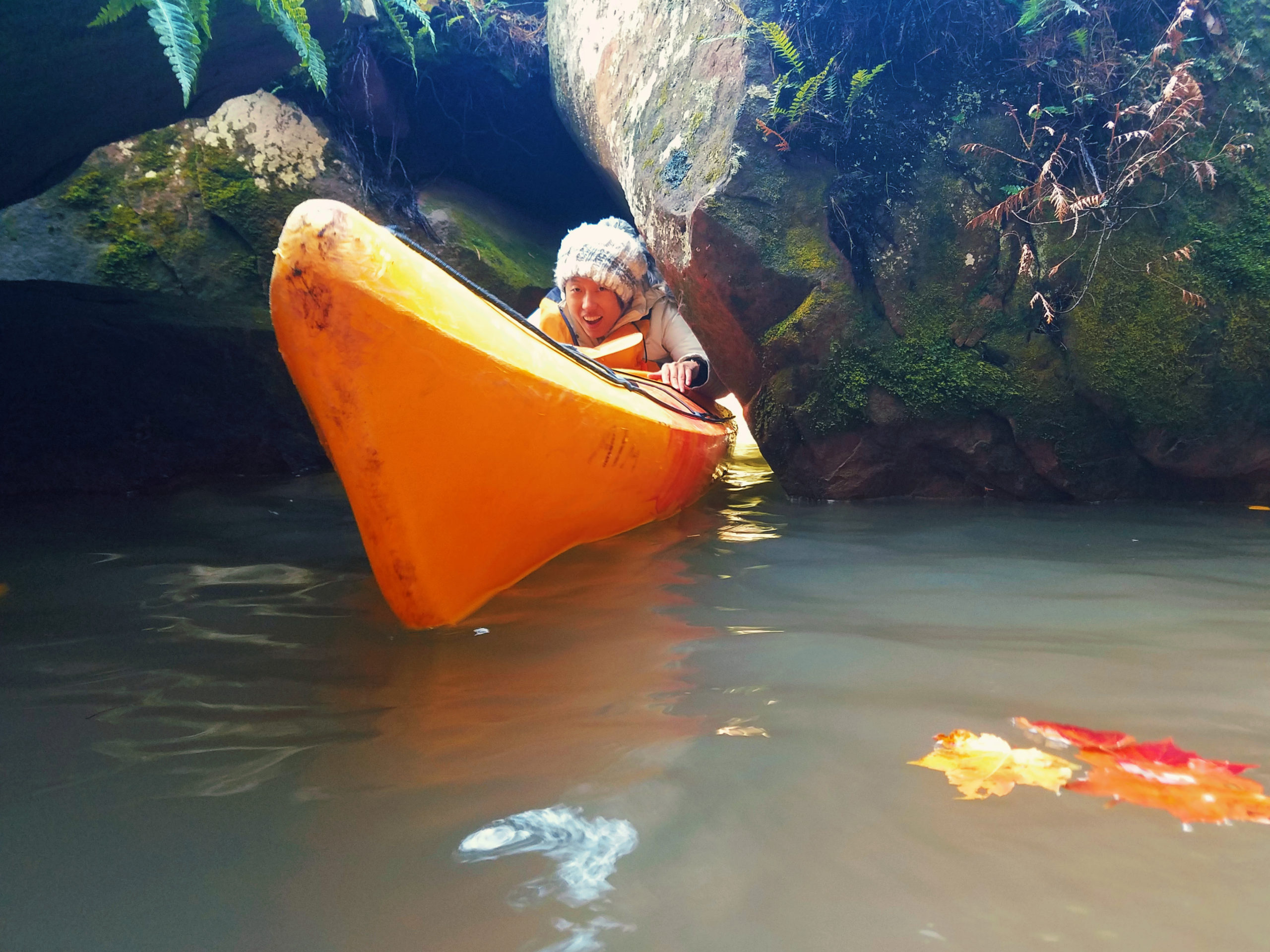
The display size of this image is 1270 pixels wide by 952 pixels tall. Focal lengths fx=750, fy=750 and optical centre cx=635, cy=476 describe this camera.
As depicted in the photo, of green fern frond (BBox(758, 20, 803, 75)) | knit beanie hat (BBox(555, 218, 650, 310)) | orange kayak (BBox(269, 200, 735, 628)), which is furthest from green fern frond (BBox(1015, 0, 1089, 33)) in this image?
orange kayak (BBox(269, 200, 735, 628))

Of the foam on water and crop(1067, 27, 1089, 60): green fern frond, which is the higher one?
crop(1067, 27, 1089, 60): green fern frond

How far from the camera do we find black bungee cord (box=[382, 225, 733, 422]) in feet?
8.29

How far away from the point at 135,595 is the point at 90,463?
10.2 feet

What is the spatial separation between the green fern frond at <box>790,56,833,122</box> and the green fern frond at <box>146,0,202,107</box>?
2.96 m

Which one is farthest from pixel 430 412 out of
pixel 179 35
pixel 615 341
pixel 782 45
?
pixel 782 45

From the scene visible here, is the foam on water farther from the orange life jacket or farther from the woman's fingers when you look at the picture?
the woman's fingers

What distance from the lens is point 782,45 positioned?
399 cm

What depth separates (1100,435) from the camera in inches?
159

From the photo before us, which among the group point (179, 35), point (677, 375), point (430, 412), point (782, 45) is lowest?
point (430, 412)

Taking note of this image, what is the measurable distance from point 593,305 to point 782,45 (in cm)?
181

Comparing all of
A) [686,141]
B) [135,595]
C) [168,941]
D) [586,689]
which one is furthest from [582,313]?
[168,941]

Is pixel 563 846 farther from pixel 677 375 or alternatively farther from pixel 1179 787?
pixel 677 375

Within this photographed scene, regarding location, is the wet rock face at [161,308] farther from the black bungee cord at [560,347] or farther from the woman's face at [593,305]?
the black bungee cord at [560,347]

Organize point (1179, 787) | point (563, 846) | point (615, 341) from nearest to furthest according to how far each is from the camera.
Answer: point (563, 846) → point (1179, 787) → point (615, 341)
